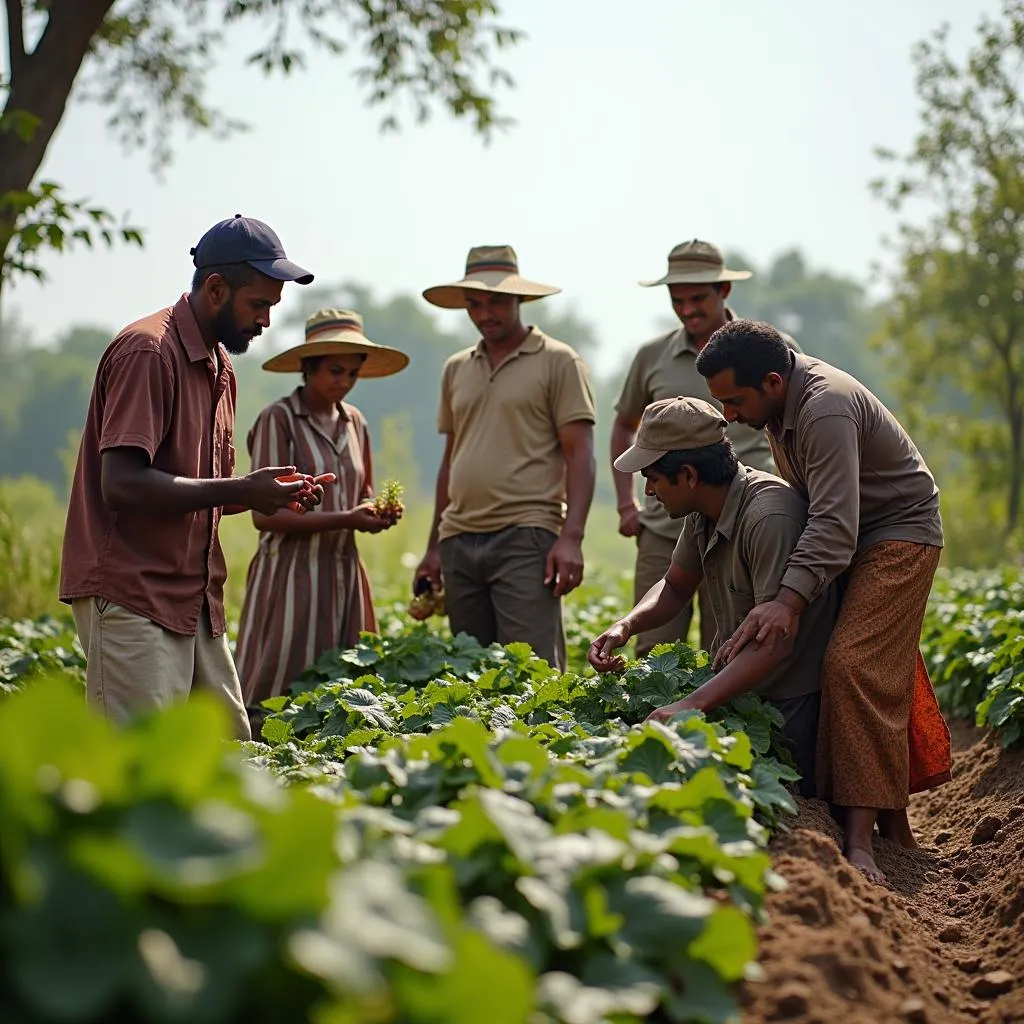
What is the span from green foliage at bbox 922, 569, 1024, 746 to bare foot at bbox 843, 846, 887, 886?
5.16 feet

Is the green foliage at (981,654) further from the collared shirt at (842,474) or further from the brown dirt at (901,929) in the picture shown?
the collared shirt at (842,474)

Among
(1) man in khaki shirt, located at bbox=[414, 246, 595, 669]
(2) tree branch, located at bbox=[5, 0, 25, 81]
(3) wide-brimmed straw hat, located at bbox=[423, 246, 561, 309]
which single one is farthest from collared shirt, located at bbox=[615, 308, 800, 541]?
(2) tree branch, located at bbox=[5, 0, 25, 81]

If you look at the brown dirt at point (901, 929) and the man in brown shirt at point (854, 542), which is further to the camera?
the man in brown shirt at point (854, 542)

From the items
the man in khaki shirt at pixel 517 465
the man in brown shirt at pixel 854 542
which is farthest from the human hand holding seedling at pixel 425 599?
the man in brown shirt at pixel 854 542

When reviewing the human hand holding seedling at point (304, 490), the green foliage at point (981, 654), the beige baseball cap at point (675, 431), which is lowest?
the green foliage at point (981, 654)

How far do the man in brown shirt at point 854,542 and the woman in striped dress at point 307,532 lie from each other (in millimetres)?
2135

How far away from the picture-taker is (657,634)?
20.1ft

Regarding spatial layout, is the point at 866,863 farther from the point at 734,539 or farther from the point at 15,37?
the point at 15,37

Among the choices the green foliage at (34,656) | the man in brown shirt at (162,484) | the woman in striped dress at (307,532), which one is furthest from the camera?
the green foliage at (34,656)

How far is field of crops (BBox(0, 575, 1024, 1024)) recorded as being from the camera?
171cm

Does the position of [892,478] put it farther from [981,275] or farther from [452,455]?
[981,275]

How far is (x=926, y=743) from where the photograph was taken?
15.2ft

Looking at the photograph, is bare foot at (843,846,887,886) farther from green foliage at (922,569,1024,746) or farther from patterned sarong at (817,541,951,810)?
green foliage at (922,569,1024,746)

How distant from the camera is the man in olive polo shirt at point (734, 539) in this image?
13.9ft
